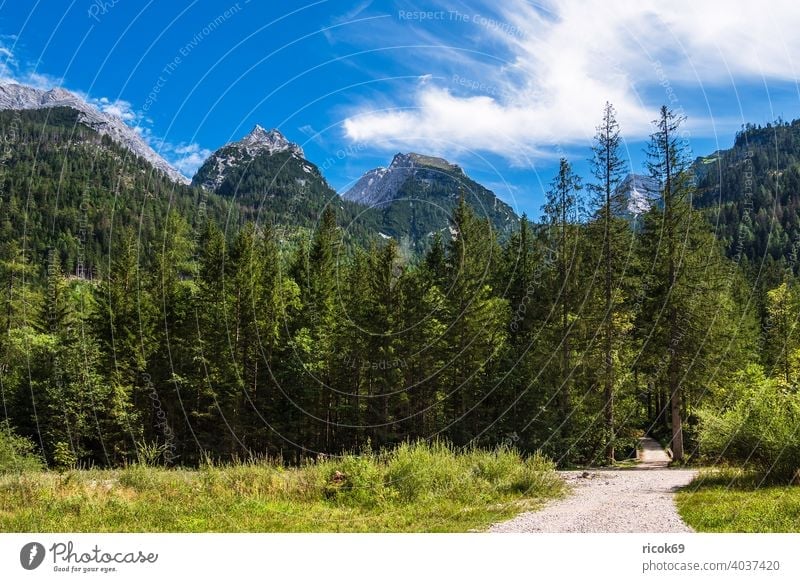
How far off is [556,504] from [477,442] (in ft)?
62.5

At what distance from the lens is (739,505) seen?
32.8 feet

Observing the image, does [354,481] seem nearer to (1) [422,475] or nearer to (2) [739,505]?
(1) [422,475]

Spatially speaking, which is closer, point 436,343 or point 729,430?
point 729,430

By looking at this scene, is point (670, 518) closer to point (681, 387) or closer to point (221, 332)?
point (681, 387)

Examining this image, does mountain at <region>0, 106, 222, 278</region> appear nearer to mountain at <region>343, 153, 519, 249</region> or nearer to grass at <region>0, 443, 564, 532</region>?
mountain at <region>343, 153, 519, 249</region>

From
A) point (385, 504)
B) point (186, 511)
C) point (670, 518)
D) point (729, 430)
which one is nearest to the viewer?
point (670, 518)

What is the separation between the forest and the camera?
26812 millimetres

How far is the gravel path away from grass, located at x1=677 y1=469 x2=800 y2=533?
329 millimetres

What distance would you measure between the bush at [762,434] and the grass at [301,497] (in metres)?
3.82

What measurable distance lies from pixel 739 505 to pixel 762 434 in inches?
130

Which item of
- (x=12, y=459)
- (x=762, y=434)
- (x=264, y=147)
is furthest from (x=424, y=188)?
(x=762, y=434)

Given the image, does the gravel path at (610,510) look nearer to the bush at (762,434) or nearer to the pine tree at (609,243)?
the bush at (762,434)

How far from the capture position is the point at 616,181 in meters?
26.1

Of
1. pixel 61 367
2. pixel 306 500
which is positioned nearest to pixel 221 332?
pixel 61 367
